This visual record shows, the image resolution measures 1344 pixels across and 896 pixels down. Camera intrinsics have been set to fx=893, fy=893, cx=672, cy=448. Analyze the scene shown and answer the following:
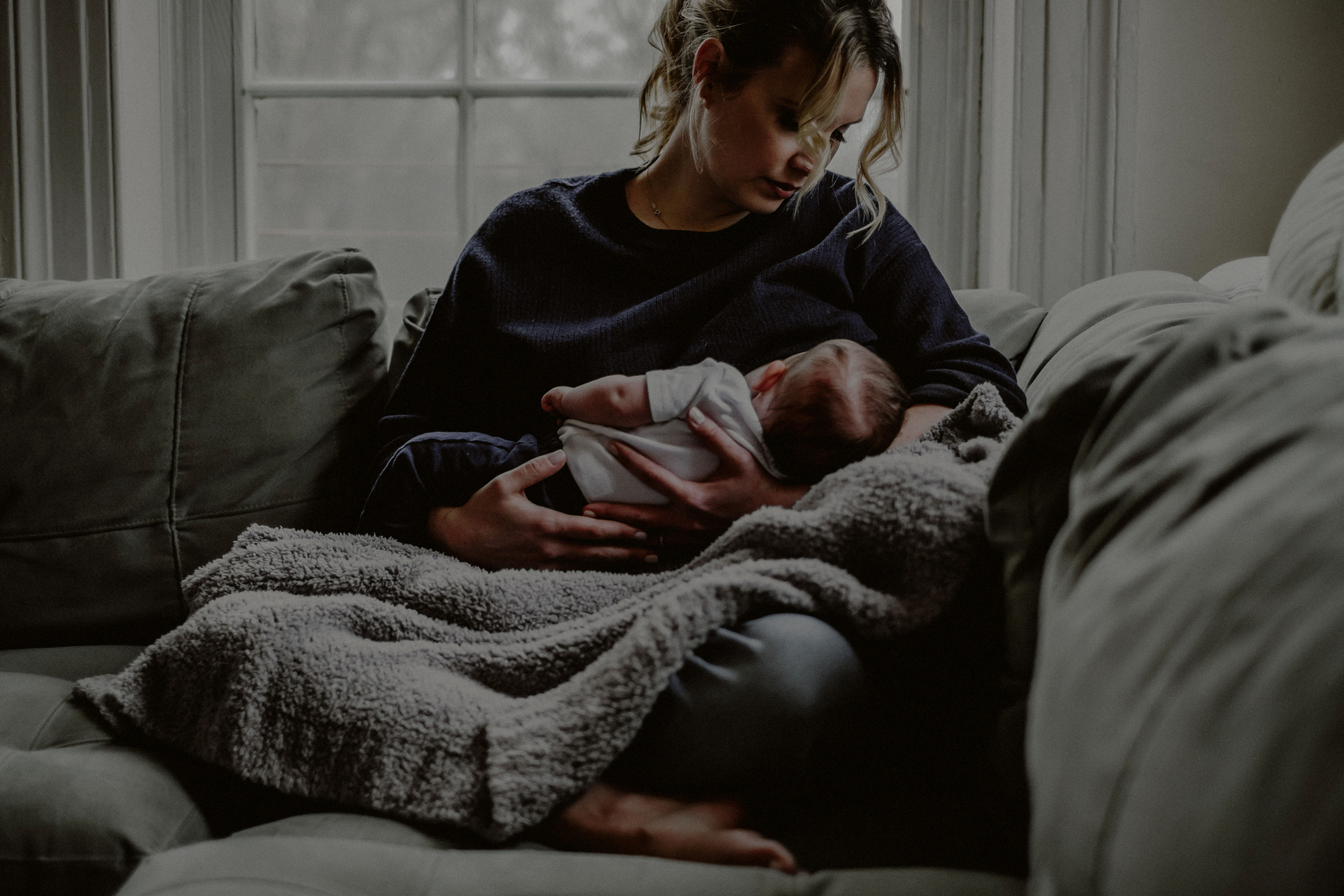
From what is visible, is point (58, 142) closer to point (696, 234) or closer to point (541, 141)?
point (541, 141)

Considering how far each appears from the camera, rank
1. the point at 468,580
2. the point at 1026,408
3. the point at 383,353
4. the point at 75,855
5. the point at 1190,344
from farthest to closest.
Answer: the point at 383,353 → the point at 1026,408 → the point at 468,580 → the point at 75,855 → the point at 1190,344

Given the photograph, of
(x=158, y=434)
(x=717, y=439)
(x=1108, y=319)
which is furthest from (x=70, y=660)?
(x=1108, y=319)

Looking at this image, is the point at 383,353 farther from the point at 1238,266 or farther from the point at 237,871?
the point at 1238,266

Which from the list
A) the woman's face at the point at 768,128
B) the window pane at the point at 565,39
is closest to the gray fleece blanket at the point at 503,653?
the woman's face at the point at 768,128

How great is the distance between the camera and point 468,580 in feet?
2.92

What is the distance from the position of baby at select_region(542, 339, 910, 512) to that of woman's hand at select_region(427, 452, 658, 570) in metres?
0.05

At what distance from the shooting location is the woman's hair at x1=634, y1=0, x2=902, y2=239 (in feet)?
3.68

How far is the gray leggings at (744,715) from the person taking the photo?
2.16 feet

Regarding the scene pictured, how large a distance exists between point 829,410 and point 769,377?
0.43 feet

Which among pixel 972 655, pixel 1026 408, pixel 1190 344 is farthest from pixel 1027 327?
pixel 1190 344

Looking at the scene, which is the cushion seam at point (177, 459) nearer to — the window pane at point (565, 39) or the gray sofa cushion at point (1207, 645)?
the window pane at point (565, 39)

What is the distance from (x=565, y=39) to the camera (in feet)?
6.12

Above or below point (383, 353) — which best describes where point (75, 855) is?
below

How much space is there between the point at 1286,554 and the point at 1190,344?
8.5 inches
